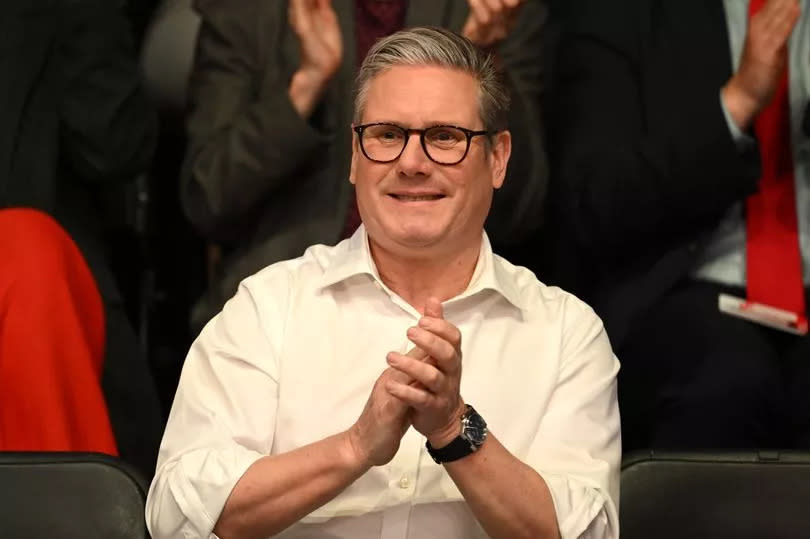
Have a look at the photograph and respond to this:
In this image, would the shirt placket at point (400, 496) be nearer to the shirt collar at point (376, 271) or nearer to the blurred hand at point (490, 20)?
the shirt collar at point (376, 271)

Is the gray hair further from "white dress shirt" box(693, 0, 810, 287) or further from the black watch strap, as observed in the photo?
"white dress shirt" box(693, 0, 810, 287)

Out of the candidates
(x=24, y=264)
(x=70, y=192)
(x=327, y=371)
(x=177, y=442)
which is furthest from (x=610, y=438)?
(x=70, y=192)

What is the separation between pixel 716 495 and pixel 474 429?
1.53 feet

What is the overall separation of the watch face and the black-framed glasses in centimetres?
44

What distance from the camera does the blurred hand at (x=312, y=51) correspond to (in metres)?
2.94

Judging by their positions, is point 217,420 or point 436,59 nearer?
point 217,420

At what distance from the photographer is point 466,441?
1.93m

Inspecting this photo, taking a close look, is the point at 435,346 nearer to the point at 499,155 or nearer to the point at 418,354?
the point at 418,354

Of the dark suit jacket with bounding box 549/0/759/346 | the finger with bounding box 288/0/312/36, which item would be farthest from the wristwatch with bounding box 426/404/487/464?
the finger with bounding box 288/0/312/36

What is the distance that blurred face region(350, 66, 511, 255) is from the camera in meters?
2.17

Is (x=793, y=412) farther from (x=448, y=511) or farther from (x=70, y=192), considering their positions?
(x=70, y=192)

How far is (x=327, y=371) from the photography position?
7.15 feet

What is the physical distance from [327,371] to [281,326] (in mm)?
100

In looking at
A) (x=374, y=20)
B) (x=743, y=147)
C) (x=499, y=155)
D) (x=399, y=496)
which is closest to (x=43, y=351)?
(x=399, y=496)
